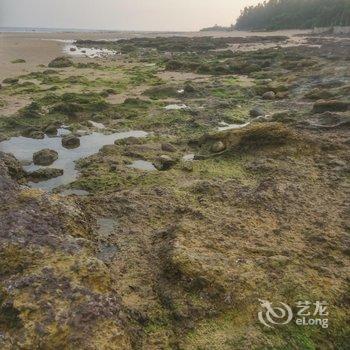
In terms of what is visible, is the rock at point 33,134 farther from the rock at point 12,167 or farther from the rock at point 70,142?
the rock at point 12,167

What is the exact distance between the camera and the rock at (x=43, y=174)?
8.05 meters

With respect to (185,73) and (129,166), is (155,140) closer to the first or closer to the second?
(129,166)

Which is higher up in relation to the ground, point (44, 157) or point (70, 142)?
point (44, 157)

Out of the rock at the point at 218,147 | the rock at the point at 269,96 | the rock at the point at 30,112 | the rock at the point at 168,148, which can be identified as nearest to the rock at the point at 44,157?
the rock at the point at 168,148

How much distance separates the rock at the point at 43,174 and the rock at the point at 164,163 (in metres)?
2.00

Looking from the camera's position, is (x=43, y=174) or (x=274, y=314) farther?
(x=43, y=174)

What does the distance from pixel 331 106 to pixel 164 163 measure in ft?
20.1

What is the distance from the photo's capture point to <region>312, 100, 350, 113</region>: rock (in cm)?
1200

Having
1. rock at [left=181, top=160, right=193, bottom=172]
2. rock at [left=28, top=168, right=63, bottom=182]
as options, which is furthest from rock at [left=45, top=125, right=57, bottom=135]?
rock at [left=181, top=160, right=193, bottom=172]

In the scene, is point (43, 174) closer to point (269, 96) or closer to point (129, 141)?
point (129, 141)

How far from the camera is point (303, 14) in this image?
89.9 metres

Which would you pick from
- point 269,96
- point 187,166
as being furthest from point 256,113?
point 187,166

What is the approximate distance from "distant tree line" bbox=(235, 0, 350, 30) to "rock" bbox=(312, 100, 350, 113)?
69492mm

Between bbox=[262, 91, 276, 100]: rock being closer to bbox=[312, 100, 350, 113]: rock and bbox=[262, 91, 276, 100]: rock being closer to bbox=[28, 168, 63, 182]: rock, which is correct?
bbox=[312, 100, 350, 113]: rock
